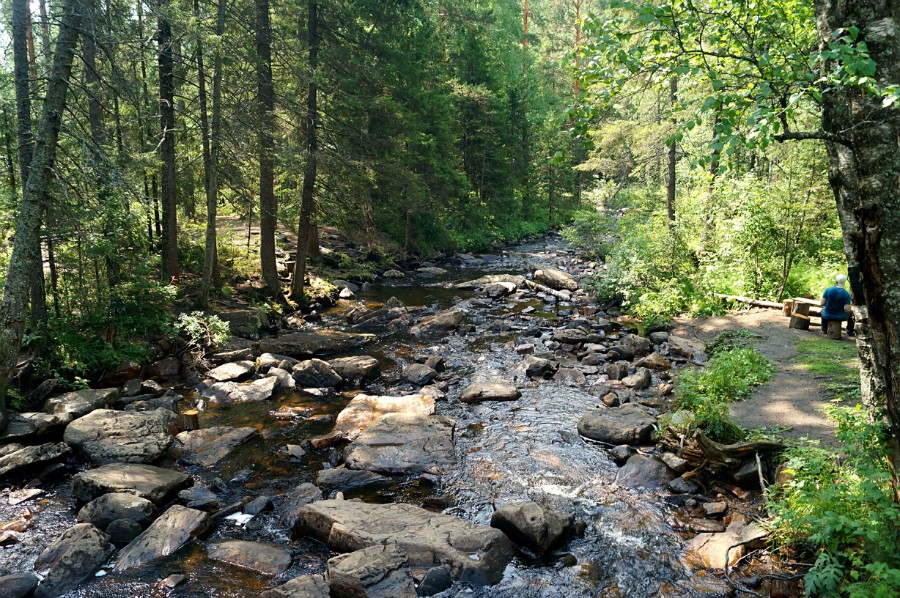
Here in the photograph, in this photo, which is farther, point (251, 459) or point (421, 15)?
point (421, 15)

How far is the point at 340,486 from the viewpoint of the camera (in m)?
7.74

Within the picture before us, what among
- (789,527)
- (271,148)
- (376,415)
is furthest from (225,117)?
(789,527)

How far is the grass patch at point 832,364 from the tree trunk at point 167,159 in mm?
14950

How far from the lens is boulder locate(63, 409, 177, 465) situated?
797 centimetres

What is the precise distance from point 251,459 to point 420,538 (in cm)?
374

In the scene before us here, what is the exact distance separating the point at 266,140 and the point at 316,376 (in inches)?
307

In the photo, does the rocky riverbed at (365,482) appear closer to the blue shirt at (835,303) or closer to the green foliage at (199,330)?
the green foliage at (199,330)

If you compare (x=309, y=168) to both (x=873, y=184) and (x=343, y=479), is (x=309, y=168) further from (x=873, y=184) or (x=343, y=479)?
(x=873, y=184)

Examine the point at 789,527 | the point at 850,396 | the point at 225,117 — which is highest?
the point at 225,117

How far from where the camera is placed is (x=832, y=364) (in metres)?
9.62

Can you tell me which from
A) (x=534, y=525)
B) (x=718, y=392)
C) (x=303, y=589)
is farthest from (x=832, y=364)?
(x=303, y=589)

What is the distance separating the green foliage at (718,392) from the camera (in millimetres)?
7566

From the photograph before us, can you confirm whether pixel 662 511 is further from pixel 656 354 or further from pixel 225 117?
pixel 225 117

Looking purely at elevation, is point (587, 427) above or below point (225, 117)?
below
